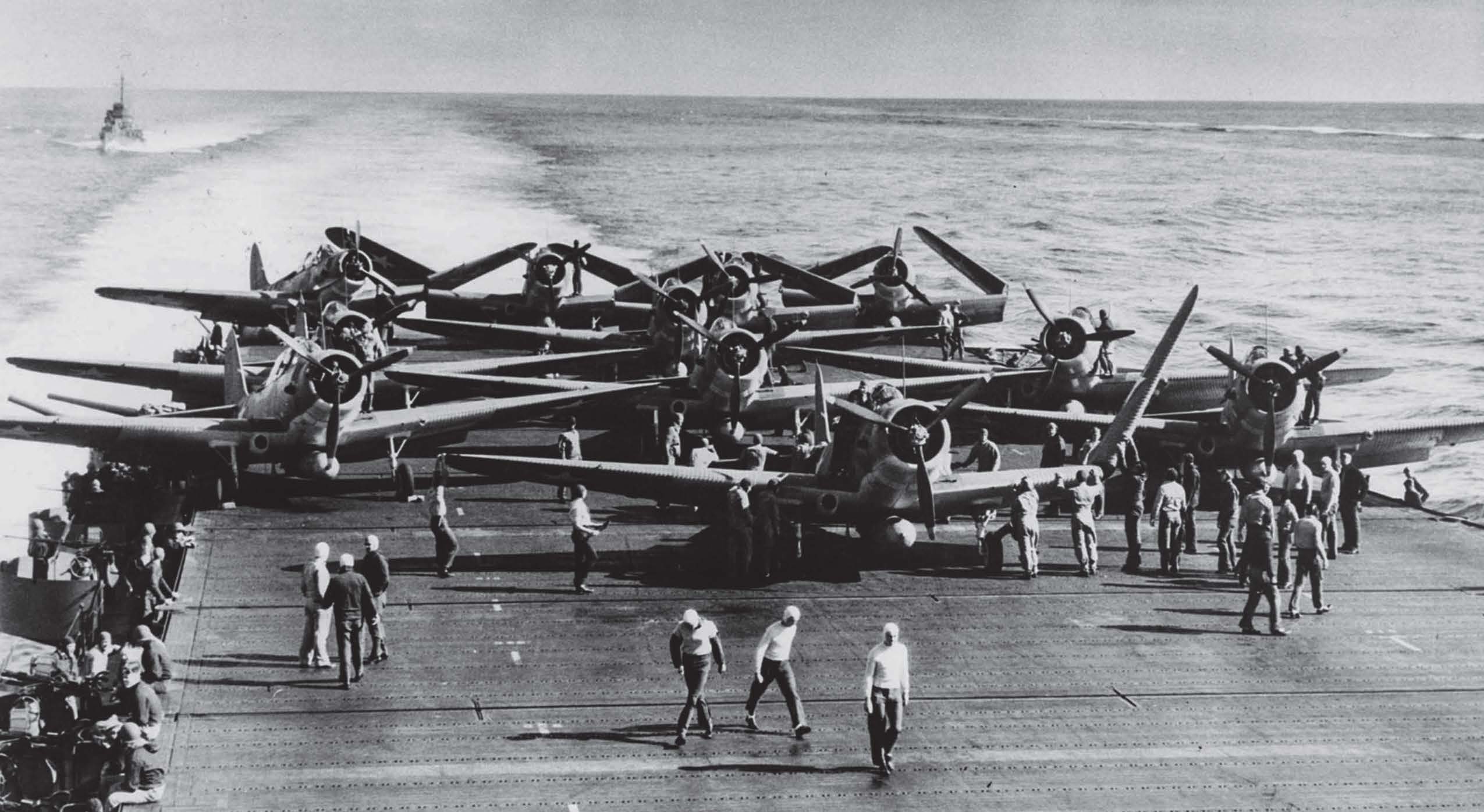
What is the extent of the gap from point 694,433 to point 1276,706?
1746 centimetres

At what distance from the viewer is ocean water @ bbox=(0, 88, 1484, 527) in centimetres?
7019

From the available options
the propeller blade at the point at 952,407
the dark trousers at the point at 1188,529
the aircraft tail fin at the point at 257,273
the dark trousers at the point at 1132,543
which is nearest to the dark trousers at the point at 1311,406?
the dark trousers at the point at 1188,529

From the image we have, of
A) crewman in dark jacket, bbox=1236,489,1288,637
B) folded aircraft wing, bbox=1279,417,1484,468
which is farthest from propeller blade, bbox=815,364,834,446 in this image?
folded aircraft wing, bbox=1279,417,1484,468

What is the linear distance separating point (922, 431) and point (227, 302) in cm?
3110

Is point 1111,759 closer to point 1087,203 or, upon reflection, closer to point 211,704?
point 211,704

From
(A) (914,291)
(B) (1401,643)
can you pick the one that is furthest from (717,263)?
(B) (1401,643)

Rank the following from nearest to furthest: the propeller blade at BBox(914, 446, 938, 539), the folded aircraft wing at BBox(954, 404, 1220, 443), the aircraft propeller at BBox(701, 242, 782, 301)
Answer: the propeller blade at BBox(914, 446, 938, 539) → the folded aircraft wing at BBox(954, 404, 1220, 443) → the aircraft propeller at BBox(701, 242, 782, 301)

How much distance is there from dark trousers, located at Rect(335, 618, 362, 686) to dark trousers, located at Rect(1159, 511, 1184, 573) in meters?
12.1

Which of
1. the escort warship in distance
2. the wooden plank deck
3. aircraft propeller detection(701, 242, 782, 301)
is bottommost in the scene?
the wooden plank deck

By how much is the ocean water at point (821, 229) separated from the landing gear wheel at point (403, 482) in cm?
3045

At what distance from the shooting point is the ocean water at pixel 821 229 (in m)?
70.2

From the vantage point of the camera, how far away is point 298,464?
1030 inches

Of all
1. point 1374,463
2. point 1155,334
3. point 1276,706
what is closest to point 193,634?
point 1276,706

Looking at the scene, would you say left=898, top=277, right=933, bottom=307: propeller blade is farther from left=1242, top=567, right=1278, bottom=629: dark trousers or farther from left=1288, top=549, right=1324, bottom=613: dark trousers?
left=1242, top=567, right=1278, bottom=629: dark trousers
